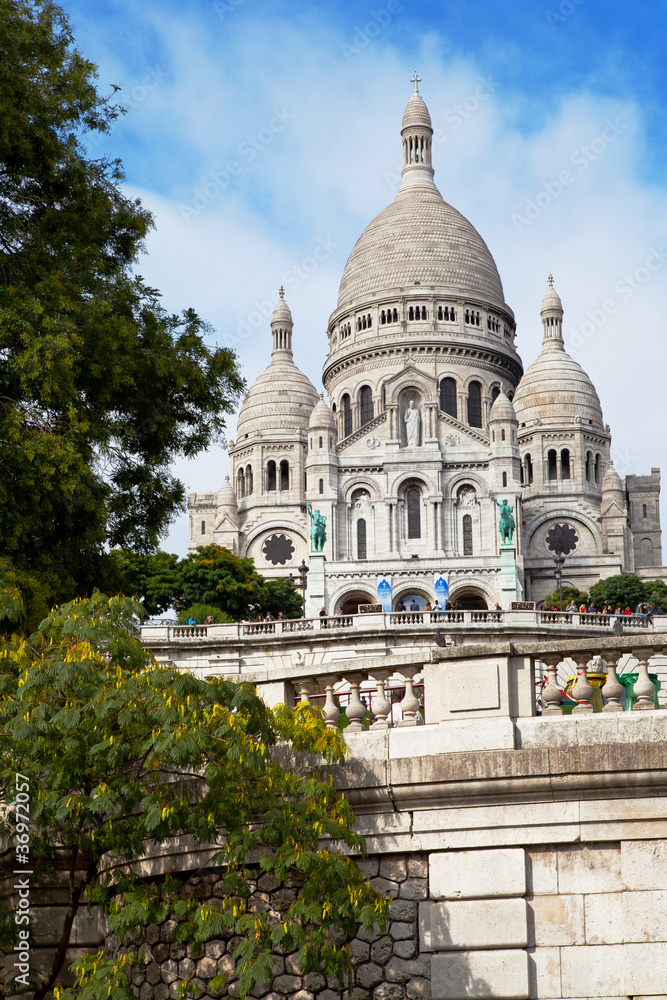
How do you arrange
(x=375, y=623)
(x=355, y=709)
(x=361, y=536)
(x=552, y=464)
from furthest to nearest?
(x=552, y=464)
(x=361, y=536)
(x=375, y=623)
(x=355, y=709)

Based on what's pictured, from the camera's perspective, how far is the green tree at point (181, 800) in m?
9.00

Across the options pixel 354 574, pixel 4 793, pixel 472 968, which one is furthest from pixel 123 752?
pixel 354 574

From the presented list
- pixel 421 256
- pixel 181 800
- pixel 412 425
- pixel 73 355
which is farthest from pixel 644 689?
pixel 421 256

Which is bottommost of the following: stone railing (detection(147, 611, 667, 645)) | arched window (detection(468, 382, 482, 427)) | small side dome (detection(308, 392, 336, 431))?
stone railing (detection(147, 611, 667, 645))

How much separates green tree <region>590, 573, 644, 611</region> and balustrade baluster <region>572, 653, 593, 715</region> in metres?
55.8

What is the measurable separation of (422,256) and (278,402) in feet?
45.7

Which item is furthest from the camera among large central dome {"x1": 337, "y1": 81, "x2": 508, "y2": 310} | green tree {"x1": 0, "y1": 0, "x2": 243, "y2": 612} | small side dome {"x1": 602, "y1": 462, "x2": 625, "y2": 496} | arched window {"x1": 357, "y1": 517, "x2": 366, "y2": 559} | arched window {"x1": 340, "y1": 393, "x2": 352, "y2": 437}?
large central dome {"x1": 337, "y1": 81, "x2": 508, "y2": 310}

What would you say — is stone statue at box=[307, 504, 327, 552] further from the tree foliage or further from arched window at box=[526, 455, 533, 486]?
arched window at box=[526, 455, 533, 486]

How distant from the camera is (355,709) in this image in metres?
10.2

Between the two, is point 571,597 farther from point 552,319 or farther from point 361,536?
point 552,319

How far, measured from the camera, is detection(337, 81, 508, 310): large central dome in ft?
300

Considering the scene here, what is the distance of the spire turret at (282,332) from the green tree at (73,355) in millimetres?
78246

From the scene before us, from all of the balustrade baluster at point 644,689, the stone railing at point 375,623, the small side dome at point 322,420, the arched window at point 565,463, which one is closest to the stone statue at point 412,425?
the small side dome at point 322,420

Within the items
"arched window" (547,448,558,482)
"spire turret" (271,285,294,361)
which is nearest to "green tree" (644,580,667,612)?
"arched window" (547,448,558,482)
